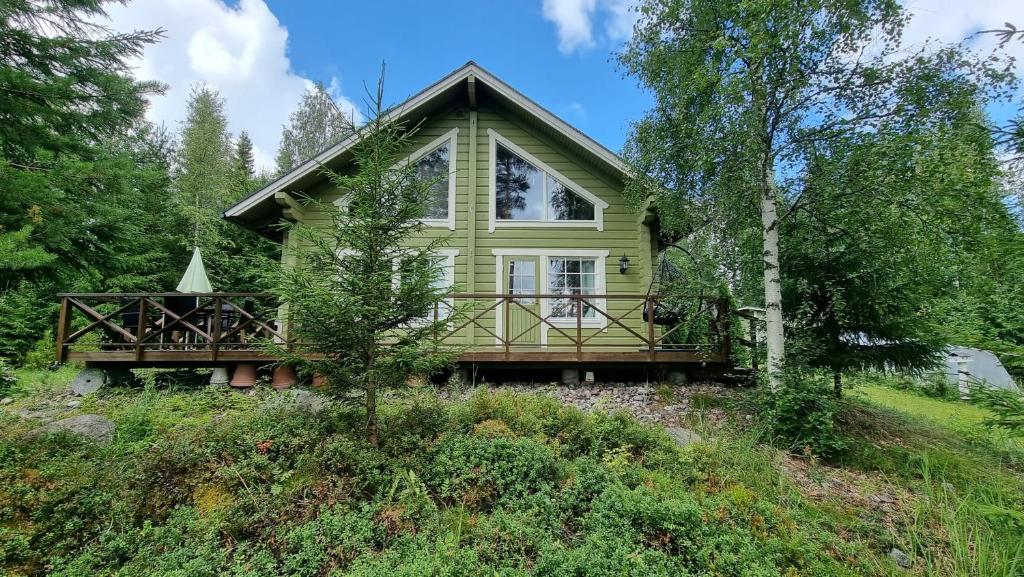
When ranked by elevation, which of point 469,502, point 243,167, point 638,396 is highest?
point 243,167

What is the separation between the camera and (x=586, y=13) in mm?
11891

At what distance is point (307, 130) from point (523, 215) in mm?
16213

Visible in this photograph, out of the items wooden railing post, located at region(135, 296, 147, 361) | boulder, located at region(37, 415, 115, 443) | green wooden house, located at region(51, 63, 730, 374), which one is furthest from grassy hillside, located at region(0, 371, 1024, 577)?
green wooden house, located at region(51, 63, 730, 374)

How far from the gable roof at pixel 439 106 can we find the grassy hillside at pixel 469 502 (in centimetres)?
447

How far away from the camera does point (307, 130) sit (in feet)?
62.7

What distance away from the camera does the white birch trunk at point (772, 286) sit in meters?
5.05

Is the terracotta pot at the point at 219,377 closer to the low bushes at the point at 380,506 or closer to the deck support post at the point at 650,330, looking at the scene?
the low bushes at the point at 380,506

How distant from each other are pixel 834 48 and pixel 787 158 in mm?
1373

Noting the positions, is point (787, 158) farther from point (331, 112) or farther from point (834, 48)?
point (331, 112)

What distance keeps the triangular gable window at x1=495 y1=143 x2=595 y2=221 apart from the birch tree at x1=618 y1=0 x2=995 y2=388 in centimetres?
253

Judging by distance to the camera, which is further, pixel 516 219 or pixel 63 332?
pixel 516 219

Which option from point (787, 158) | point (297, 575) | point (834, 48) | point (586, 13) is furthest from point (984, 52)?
point (586, 13)

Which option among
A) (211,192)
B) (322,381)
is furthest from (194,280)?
(211,192)

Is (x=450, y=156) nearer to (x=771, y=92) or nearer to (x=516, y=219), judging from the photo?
(x=516, y=219)
